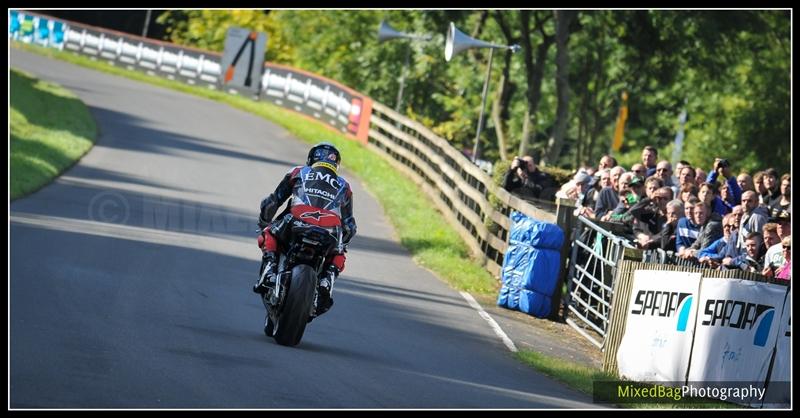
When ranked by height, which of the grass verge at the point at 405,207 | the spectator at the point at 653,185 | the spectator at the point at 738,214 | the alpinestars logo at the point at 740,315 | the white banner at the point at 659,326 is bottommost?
the grass verge at the point at 405,207

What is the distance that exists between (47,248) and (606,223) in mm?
6570

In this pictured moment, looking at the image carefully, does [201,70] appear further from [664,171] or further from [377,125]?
[664,171]

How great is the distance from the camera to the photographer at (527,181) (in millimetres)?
22156

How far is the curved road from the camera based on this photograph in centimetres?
947

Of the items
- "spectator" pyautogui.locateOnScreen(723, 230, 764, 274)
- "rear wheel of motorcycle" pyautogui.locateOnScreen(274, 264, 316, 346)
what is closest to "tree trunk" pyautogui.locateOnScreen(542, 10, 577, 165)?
"spectator" pyautogui.locateOnScreen(723, 230, 764, 274)

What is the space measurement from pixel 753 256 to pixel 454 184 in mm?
12898

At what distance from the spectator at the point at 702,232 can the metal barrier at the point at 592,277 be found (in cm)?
68

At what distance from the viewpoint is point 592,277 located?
55.1ft

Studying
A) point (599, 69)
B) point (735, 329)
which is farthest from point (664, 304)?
point (599, 69)

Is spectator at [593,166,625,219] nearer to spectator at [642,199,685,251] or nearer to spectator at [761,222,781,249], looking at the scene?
spectator at [642,199,685,251]

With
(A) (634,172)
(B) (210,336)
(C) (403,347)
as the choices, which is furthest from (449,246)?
(B) (210,336)

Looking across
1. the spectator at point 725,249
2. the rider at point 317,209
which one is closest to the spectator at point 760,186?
the spectator at point 725,249

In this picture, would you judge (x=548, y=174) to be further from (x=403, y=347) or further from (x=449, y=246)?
(x=403, y=347)

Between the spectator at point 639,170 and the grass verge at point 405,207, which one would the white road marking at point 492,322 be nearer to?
the grass verge at point 405,207
